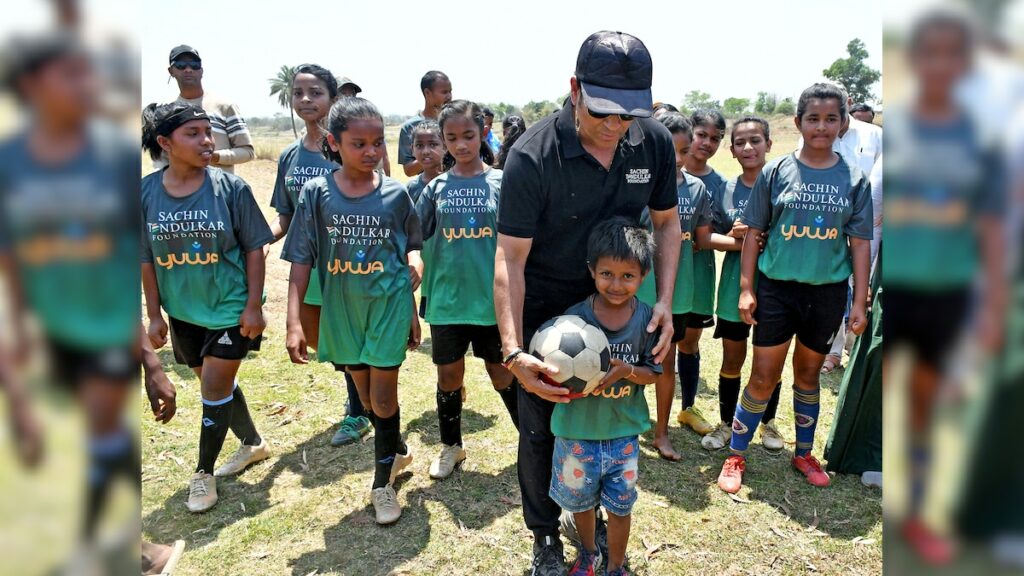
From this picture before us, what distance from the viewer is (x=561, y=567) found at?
339cm

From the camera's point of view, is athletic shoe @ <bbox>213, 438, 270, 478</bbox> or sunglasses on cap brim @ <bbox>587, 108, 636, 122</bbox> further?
athletic shoe @ <bbox>213, 438, 270, 478</bbox>

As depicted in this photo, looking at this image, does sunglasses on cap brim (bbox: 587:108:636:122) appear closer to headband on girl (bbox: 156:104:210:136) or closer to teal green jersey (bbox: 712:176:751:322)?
teal green jersey (bbox: 712:176:751:322)

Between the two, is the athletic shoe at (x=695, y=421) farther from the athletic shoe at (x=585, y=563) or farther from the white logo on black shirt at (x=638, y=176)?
the white logo on black shirt at (x=638, y=176)

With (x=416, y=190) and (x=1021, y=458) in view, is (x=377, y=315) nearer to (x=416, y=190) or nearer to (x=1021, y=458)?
(x=416, y=190)

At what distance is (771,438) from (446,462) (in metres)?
2.31

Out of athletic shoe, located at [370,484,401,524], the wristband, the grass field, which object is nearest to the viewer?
the wristband

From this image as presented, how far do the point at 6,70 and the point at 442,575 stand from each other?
345 cm

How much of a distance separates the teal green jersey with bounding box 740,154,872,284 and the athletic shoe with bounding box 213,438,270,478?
3514 mm

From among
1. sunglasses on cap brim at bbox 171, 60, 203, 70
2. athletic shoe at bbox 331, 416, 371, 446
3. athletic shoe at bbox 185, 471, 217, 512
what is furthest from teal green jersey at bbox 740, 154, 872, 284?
sunglasses on cap brim at bbox 171, 60, 203, 70

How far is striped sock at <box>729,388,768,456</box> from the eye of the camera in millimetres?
4414

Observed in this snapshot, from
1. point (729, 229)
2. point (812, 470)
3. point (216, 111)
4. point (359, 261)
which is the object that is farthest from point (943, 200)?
point (216, 111)

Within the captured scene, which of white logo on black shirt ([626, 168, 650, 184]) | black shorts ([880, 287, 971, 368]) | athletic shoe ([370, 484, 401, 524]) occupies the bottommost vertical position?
athletic shoe ([370, 484, 401, 524])

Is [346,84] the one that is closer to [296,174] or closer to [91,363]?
[296,174]

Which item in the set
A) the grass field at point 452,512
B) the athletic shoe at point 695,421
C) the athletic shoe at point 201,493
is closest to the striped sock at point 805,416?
the grass field at point 452,512
